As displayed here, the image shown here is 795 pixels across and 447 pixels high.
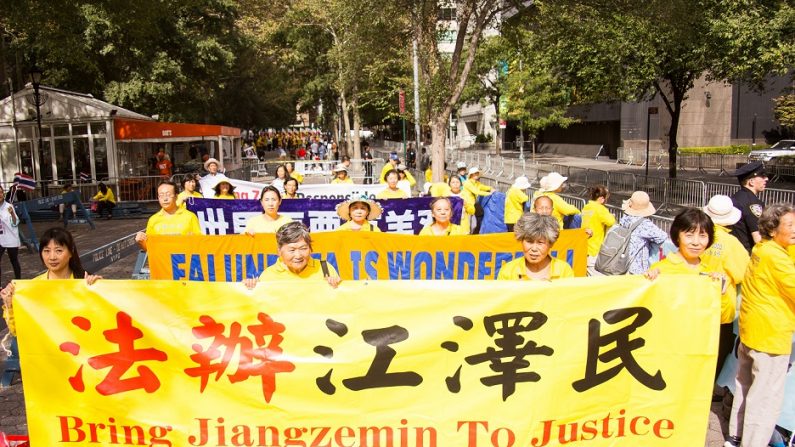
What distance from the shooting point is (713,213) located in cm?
562

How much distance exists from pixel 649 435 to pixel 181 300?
2957 mm

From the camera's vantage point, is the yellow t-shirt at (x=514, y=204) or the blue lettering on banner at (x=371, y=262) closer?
the blue lettering on banner at (x=371, y=262)

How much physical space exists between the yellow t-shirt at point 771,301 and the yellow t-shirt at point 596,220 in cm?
350

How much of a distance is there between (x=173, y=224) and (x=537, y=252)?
4.42 m

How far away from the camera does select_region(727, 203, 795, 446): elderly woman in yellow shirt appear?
4.32 metres

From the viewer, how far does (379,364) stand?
163 inches

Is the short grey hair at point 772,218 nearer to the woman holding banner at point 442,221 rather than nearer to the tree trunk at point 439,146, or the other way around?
the woman holding banner at point 442,221

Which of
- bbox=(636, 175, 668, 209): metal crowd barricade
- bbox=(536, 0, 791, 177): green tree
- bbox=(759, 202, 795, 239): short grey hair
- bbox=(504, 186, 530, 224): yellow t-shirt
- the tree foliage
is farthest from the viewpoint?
the tree foliage

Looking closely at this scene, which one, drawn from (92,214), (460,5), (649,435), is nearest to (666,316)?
(649,435)

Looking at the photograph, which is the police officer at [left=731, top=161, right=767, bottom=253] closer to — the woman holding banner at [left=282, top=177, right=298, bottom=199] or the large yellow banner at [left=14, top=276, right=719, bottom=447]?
the large yellow banner at [left=14, top=276, right=719, bottom=447]

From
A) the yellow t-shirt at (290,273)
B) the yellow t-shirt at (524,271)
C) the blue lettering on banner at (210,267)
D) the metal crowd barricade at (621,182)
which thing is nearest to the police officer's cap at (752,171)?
the yellow t-shirt at (524,271)

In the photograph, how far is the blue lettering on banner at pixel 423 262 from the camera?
6.91m

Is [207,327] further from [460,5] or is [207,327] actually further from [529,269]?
[460,5]

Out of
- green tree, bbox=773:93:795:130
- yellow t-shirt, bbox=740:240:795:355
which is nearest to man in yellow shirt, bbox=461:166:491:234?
yellow t-shirt, bbox=740:240:795:355
